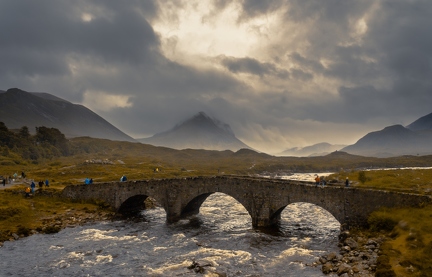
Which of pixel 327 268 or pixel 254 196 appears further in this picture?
pixel 254 196

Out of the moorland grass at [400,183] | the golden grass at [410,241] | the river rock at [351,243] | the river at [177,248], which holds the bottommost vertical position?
the river at [177,248]

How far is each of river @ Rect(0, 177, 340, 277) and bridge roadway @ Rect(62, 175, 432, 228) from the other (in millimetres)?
2793

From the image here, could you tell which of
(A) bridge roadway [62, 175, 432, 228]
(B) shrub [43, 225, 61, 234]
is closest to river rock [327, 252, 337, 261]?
(A) bridge roadway [62, 175, 432, 228]

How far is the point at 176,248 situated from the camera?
3406 centimetres

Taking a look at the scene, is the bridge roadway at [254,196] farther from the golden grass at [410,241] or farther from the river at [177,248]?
the river at [177,248]

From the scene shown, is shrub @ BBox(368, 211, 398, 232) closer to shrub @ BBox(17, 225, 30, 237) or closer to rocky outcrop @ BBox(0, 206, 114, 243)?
rocky outcrop @ BBox(0, 206, 114, 243)

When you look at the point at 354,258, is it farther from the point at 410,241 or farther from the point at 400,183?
the point at 400,183

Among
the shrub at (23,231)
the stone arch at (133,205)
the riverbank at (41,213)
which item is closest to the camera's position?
the shrub at (23,231)

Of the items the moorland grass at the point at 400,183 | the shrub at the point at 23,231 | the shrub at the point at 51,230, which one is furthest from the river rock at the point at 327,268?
the shrub at the point at 23,231

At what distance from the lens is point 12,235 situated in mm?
36781

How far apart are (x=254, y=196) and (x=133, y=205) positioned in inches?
1017

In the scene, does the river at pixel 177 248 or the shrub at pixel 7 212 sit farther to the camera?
the shrub at pixel 7 212

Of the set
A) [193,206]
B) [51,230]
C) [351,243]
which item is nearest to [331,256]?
[351,243]

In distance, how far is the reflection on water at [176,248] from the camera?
27.7m
